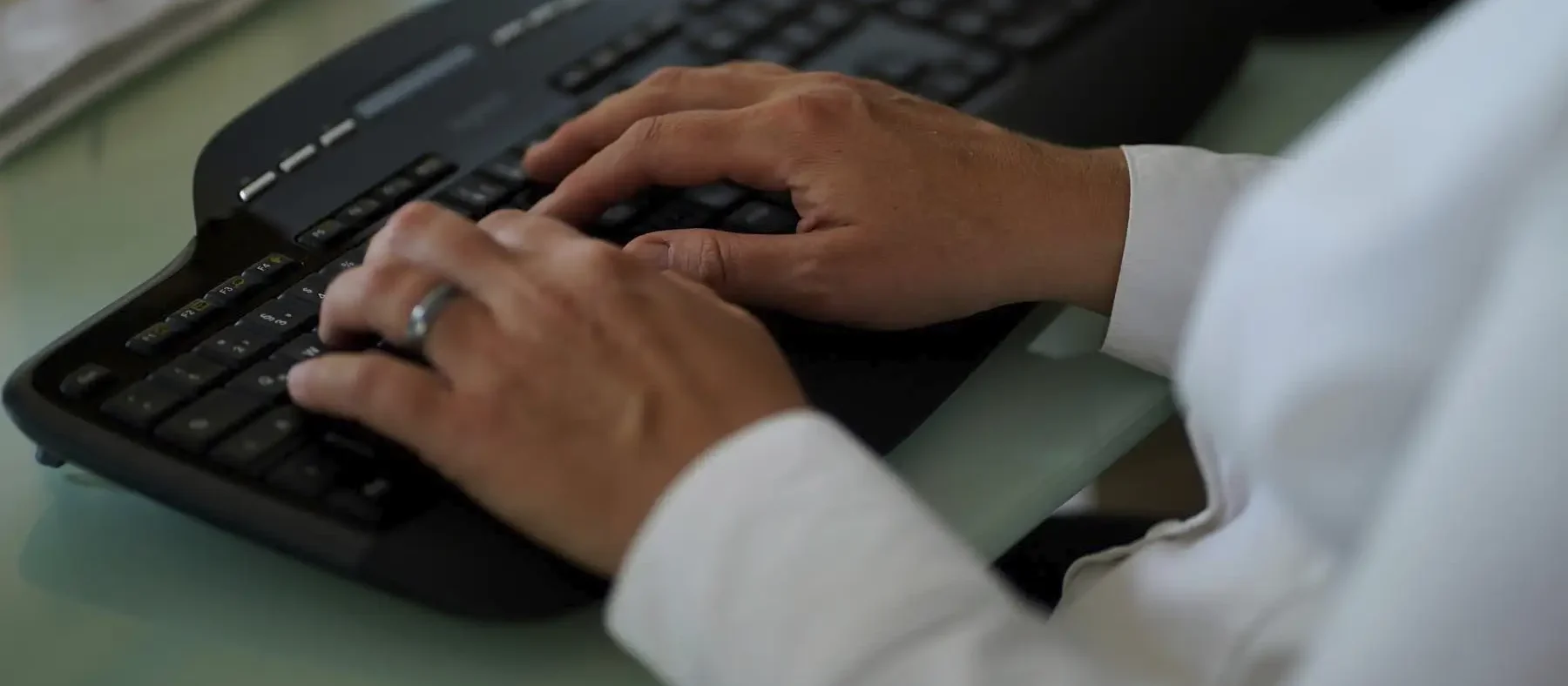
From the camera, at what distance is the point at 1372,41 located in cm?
68

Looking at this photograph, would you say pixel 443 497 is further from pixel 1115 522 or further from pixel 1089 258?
pixel 1115 522

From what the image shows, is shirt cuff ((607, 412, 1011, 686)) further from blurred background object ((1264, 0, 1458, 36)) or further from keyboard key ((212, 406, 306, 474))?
blurred background object ((1264, 0, 1458, 36))

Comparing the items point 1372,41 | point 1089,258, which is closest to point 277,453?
point 1089,258

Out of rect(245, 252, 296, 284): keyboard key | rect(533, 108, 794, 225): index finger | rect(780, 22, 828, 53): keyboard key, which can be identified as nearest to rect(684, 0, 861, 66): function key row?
rect(780, 22, 828, 53): keyboard key

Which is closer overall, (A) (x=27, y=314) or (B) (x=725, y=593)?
(B) (x=725, y=593)

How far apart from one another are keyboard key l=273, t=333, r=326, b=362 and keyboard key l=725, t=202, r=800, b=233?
0.15 m

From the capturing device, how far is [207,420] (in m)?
0.40

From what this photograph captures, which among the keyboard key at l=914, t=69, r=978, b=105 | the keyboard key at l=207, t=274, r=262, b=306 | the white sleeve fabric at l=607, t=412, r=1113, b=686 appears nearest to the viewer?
the white sleeve fabric at l=607, t=412, r=1113, b=686

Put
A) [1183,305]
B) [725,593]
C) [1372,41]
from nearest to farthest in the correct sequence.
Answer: [725,593] < [1183,305] < [1372,41]

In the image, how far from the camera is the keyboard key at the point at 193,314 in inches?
17.1

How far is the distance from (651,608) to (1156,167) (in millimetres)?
271

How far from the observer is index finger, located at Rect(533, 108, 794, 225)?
49cm

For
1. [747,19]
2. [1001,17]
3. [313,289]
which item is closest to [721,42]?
[747,19]

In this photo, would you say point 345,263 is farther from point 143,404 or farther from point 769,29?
point 769,29
